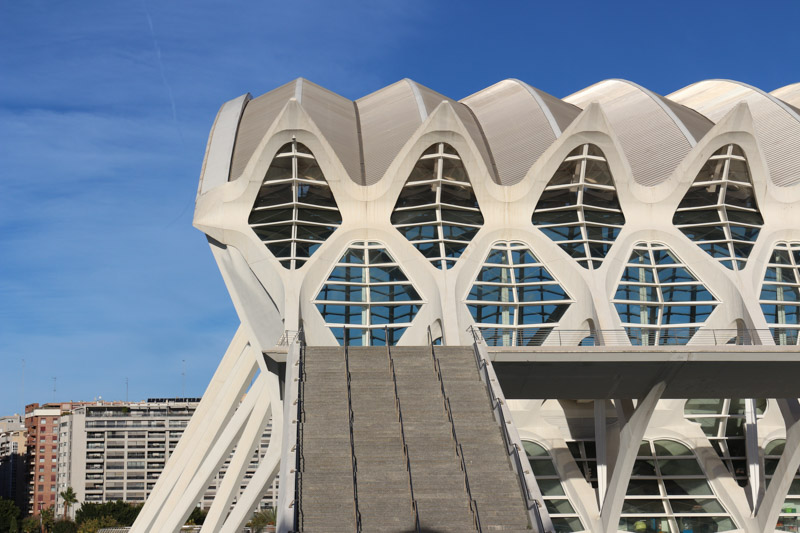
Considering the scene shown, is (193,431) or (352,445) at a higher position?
(193,431)

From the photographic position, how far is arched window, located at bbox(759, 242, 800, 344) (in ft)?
122

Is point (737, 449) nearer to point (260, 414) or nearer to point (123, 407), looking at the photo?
point (260, 414)

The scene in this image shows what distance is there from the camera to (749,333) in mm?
34406

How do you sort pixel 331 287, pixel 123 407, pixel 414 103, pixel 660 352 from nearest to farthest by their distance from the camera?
pixel 660 352 < pixel 331 287 < pixel 414 103 < pixel 123 407

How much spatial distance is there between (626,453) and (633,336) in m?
5.26

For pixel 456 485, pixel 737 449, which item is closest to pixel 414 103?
pixel 737 449

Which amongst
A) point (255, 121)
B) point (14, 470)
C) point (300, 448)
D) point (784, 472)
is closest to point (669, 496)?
point (784, 472)

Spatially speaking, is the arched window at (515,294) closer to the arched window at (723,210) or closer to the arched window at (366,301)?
the arched window at (366,301)

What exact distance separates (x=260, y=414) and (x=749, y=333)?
1790cm

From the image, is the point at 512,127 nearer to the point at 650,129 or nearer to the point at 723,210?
the point at 650,129

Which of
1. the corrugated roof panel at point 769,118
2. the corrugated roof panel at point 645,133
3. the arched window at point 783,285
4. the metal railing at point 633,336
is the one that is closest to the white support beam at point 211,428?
the metal railing at point 633,336

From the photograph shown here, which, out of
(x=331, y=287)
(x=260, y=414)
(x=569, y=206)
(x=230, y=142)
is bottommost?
(x=260, y=414)

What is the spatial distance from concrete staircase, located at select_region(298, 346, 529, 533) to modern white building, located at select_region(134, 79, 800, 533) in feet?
20.5

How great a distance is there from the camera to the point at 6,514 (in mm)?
110000
